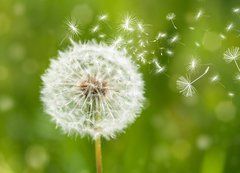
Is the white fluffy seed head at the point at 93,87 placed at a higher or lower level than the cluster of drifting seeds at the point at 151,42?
lower

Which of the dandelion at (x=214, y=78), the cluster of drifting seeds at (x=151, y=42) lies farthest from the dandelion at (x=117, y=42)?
the dandelion at (x=214, y=78)

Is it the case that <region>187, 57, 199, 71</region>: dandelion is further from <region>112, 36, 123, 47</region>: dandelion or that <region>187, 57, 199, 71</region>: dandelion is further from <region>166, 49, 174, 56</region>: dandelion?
<region>112, 36, 123, 47</region>: dandelion

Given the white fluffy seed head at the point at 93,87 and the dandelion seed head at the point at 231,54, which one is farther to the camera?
the dandelion seed head at the point at 231,54

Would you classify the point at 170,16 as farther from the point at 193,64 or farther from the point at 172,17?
the point at 193,64

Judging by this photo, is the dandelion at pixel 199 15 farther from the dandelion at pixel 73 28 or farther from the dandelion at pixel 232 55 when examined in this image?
the dandelion at pixel 73 28

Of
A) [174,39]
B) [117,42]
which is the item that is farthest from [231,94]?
[117,42]

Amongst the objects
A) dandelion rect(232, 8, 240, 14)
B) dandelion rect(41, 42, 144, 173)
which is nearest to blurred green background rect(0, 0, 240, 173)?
dandelion rect(232, 8, 240, 14)

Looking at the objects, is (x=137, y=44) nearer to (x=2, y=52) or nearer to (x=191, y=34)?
(x=191, y=34)

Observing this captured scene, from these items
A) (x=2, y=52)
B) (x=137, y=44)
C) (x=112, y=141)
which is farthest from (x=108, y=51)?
(x=2, y=52)
